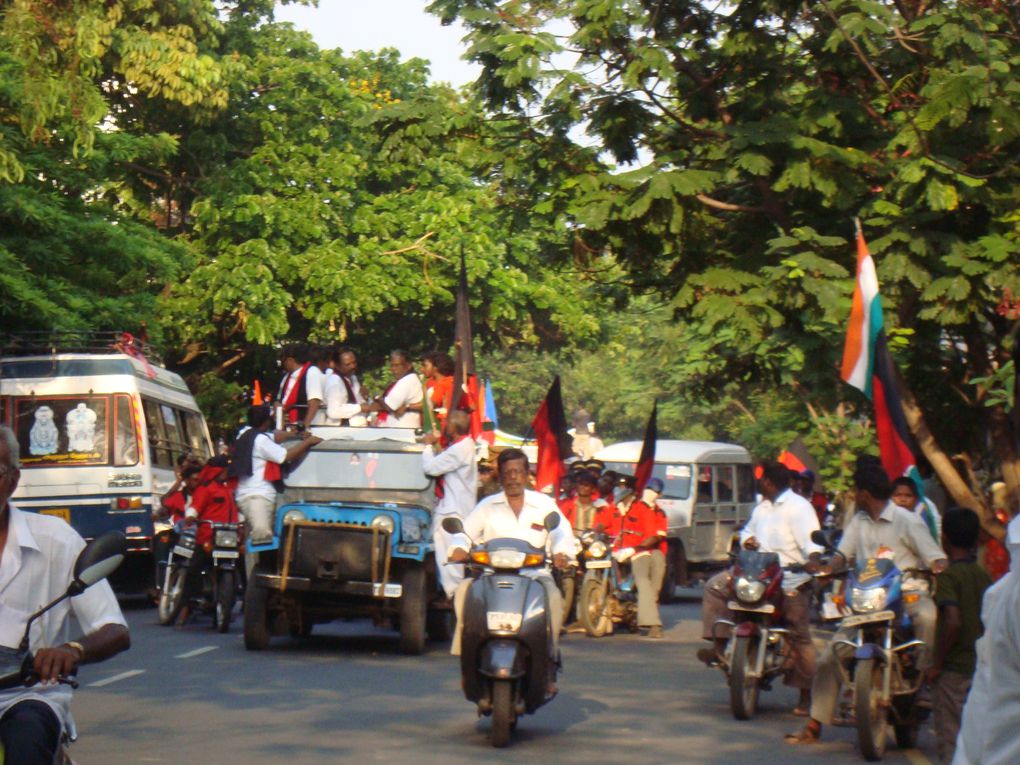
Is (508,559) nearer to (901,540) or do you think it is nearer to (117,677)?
(901,540)

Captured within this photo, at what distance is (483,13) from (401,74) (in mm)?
21998

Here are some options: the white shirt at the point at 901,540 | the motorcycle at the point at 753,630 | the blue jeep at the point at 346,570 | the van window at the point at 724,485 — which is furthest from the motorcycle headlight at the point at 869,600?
the van window at the point at 724,485

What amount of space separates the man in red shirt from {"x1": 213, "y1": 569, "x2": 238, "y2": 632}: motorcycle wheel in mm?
4154

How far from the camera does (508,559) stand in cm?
986

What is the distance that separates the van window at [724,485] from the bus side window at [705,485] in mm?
243

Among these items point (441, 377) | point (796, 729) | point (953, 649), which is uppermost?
point (441, 377)

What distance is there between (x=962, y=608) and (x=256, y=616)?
809cm

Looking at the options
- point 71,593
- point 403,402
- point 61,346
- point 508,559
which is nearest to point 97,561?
point 71,593

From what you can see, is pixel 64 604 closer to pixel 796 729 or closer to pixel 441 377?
pixel 796 729

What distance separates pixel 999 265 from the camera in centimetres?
1510

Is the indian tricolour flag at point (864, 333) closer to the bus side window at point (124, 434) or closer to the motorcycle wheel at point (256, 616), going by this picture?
the motorcycle wheel at point (256, 616)

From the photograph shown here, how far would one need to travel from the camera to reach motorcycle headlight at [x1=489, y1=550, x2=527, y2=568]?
388 inches

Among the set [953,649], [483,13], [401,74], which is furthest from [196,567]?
[401,74]

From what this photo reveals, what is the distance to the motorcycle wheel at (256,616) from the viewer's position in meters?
14.5
